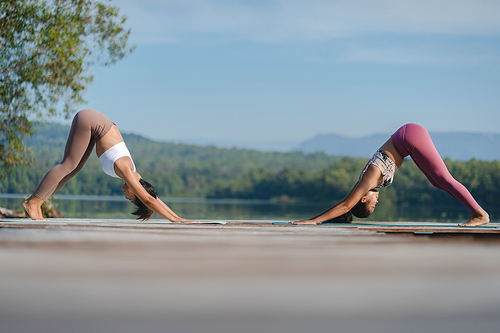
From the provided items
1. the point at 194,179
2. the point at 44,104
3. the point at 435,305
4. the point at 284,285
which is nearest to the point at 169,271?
the point at 284,285

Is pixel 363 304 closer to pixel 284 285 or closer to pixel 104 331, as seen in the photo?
pixel 284 285

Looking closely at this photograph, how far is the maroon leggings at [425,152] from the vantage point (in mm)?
4113

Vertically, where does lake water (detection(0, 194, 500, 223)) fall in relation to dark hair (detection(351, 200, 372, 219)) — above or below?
below

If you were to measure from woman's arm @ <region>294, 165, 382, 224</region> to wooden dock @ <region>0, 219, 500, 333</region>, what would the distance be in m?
0.63

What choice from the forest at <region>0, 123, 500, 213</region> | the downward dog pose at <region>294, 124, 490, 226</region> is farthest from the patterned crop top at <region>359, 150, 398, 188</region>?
the forest at <region>0, 123, 500, 213</region>

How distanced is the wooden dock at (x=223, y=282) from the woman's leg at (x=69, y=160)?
869mm

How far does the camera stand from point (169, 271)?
10.2 ft

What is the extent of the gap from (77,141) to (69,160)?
19 centimetres

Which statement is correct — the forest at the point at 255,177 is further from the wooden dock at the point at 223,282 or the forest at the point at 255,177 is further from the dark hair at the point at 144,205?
the wooden dock at the point at 223,282

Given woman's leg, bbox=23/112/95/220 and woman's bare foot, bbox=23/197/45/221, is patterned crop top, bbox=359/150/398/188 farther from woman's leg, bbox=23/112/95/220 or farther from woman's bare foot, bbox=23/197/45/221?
woman's bare foot, bbox=23/197/45/221

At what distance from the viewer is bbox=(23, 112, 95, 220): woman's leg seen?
4.05 meters

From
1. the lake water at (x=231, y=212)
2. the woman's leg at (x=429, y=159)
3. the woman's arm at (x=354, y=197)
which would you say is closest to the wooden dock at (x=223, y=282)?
the woman's arm at (x=354, y=197)

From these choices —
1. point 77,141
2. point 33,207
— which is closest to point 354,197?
point 77,141

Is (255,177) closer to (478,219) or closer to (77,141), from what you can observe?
(478,219)
